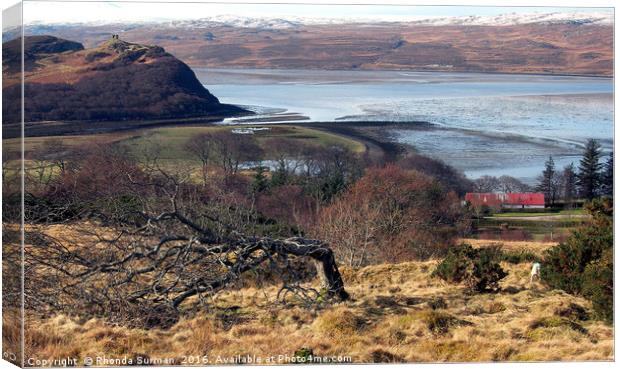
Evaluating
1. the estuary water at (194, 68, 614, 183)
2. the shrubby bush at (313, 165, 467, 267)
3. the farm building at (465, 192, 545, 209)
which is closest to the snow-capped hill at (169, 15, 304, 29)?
the estuary water at (194, 68, 614, 183)

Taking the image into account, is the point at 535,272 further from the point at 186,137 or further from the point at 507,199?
the point at 186,137

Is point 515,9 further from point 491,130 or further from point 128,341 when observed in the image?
point 128,341

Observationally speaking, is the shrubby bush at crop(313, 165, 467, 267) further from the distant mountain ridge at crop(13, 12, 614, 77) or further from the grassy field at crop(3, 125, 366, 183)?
the distant mountain ridge at crop(13, 12, 614, 77)

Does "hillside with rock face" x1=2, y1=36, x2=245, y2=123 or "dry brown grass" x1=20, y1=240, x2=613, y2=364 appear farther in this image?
"hillside with rock face" x1=2, y1=36, x2=245, y2=123

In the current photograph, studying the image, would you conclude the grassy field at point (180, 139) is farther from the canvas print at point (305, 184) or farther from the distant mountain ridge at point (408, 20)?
the distant mountain ridge at point (408, 20)

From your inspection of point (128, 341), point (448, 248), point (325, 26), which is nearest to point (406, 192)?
point (448, 248)

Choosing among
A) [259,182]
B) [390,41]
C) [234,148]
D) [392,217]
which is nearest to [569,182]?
[392,217]

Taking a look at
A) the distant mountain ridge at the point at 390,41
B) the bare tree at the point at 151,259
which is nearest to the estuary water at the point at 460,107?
the distant mountain ridge at the point at 390,41
